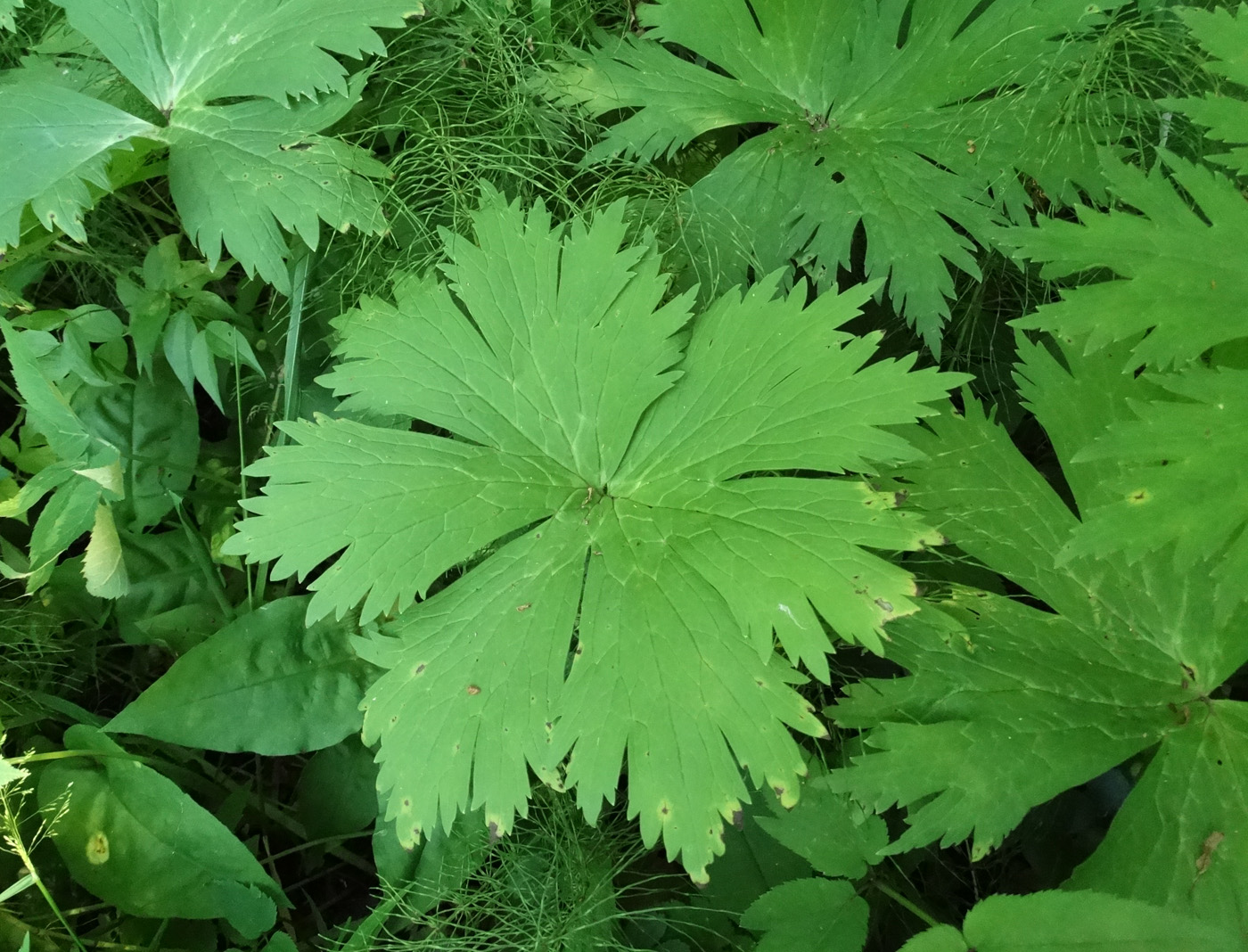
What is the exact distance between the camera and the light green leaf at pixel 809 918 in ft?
4.28

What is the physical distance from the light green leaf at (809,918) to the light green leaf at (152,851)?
0.92m

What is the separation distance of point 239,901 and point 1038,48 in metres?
2.24

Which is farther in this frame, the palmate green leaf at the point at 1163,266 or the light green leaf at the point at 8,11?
the light green leaf at the point at 8,11

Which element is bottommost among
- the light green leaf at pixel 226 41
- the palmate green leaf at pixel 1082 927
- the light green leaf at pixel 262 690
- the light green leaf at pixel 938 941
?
the light green leaf at pixel 938 941

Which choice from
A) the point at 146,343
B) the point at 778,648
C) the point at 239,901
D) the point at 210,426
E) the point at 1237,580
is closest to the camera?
the point at 1237,580

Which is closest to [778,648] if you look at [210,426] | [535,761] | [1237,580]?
[535,761]

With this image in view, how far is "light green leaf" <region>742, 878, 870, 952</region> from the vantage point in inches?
51.3

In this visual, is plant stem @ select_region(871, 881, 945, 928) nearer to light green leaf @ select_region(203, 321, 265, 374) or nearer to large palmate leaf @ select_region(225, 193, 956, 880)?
large palmate leaf @ select_region(225, 193, 956, 880)

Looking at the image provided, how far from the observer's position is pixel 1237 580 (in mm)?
1147

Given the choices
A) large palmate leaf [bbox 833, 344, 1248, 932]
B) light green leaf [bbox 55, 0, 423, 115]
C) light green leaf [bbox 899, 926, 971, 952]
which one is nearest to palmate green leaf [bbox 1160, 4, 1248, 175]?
large palmate leaf [bbox 833, 344, 1248, 932]

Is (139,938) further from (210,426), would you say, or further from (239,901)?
(210,426)

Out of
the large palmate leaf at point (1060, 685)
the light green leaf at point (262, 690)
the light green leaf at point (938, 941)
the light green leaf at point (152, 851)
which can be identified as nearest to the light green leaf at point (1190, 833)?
the large palmate leaf at point (1060, 685)

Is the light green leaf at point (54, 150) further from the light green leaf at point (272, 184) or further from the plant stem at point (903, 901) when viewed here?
the plant stem at point (903, 901)

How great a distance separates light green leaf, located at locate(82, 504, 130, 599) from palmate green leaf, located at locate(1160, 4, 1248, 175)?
207 cm
